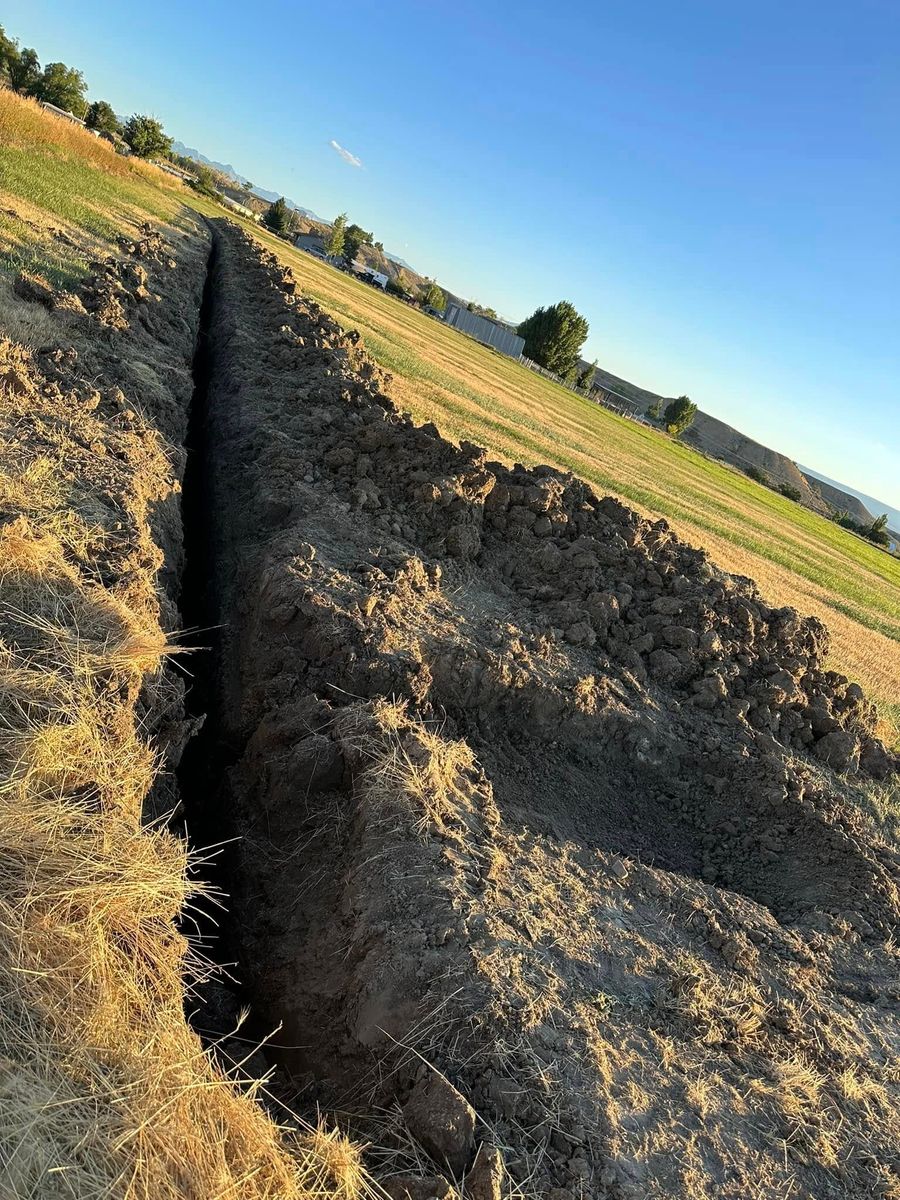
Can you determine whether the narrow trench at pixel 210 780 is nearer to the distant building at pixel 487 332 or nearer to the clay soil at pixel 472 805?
the clay soil at pixel 472 805

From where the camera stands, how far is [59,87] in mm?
55812

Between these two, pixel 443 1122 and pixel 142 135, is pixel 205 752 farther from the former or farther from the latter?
pixel 142 135

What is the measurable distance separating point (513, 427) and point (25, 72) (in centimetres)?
5791

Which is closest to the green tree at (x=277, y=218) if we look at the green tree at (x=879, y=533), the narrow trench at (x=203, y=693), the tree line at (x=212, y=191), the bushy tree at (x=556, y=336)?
the tree line at (x=212, y=191)

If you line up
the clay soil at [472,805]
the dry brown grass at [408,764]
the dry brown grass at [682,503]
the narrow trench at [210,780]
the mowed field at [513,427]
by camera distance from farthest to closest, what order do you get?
the dry brown grass at [682,503], the mowed field at [513,427], the dry brown grass at [408,764], the narrow trench at [210,780], the clay soil at [472,805]

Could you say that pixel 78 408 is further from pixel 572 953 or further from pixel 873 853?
pixel 873 853

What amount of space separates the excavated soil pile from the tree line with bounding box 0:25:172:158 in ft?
194

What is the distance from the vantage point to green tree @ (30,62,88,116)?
55000 millimetres

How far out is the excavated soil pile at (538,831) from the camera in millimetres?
3014

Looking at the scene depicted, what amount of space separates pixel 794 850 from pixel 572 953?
2.73 meters

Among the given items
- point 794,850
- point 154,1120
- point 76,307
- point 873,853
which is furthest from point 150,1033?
point 76,307

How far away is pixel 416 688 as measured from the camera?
529 centimetres

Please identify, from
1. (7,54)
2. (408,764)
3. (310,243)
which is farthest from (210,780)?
(310,243)

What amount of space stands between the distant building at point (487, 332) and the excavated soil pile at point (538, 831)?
65.7 meters
